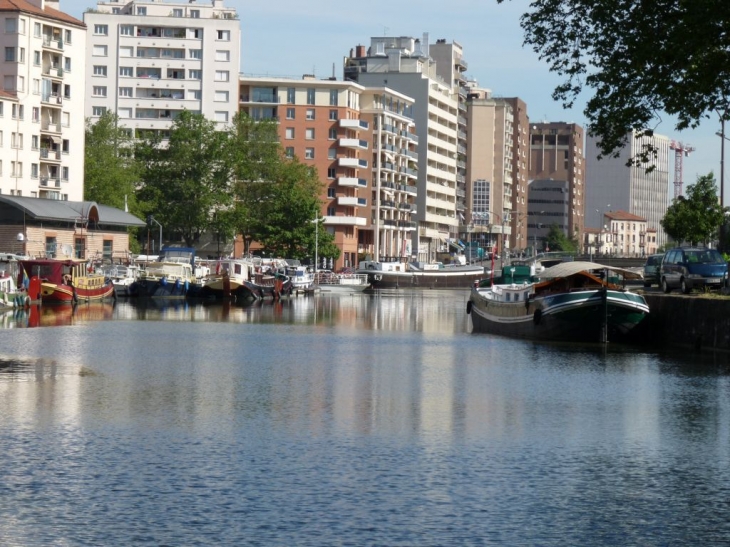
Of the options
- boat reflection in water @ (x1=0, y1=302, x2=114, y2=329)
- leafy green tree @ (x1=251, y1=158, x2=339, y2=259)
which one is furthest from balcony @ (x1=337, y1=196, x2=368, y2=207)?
boat reflection in water @ (x1=0, y1=302, x2=114, y2=329)

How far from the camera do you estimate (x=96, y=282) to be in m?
95.3

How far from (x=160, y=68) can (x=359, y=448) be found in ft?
523

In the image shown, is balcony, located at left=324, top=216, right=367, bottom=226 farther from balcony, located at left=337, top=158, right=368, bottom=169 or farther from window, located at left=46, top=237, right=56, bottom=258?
window, located at left=46, top=237, right=56, bottom=258

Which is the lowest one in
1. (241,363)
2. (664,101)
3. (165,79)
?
(241,363)

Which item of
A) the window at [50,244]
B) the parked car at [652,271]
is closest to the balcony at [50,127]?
the window at [50,244]

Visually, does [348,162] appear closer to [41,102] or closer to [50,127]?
[50,127]

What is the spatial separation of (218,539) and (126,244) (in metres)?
111

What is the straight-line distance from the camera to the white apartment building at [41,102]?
409 feet

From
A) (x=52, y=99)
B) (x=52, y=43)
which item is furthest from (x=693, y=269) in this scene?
(x=52, y=43)

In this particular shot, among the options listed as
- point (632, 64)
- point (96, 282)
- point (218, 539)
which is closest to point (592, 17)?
point (632, 64)

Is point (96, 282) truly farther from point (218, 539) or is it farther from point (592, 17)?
point (218, 539)

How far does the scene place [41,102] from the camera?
127500 mm

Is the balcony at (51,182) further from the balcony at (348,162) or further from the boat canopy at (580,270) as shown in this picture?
the boat canopy at (580,270)

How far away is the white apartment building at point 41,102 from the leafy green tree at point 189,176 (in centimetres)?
2033
